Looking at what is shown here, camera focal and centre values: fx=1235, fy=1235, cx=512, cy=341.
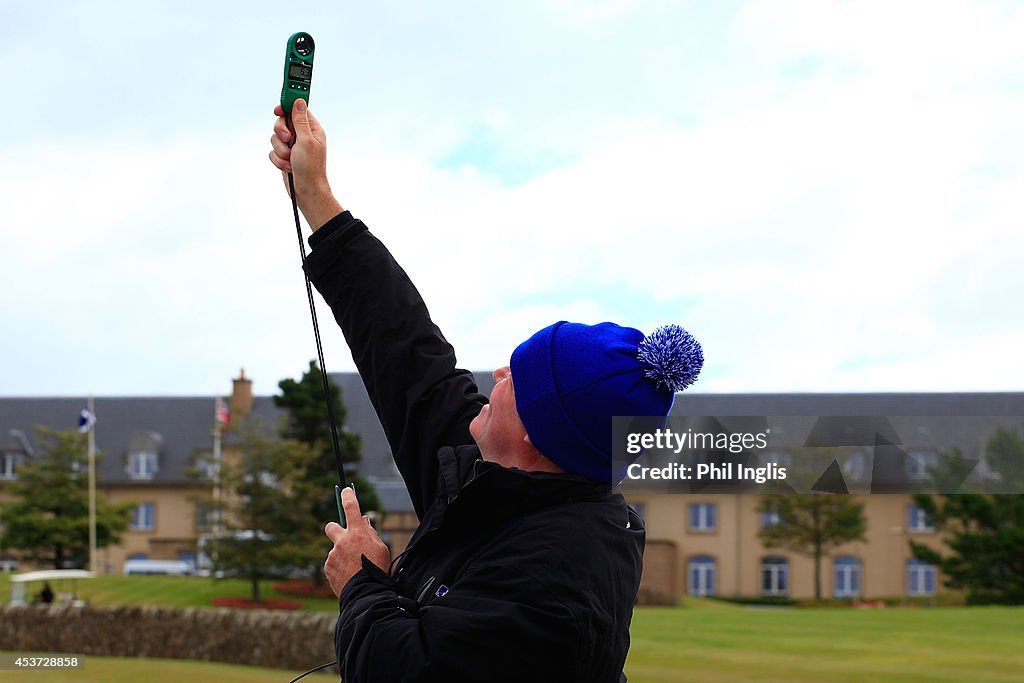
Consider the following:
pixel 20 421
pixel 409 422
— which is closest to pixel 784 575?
pixel 20 421

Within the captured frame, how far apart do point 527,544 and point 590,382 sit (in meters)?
0.33

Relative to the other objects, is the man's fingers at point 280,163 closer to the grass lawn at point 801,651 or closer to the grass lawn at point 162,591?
the grass lawn at point 801,651

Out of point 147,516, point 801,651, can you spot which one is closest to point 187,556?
point 147,516

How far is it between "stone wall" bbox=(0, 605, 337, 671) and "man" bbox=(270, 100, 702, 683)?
1745cm

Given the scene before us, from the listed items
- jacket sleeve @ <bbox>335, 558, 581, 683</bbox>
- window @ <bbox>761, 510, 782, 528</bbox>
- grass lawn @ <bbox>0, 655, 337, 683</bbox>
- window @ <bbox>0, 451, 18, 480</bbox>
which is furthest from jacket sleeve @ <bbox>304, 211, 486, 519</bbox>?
window @ <bbox>0, 451, 18, 480</bbox>

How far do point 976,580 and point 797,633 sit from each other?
56.7 ft

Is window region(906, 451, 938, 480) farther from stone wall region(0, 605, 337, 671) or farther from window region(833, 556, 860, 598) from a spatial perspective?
window region(833, 556, 860, 598)

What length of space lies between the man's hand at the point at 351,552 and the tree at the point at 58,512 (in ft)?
148

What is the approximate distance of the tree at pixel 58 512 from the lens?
147 ft

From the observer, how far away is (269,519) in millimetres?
38094

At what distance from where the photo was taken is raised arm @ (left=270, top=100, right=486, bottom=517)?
2.88 m

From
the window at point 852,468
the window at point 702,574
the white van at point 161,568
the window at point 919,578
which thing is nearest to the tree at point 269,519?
the white van at point 161,568

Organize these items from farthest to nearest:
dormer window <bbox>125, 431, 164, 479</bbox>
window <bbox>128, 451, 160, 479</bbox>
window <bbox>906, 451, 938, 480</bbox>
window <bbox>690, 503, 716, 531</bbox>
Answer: window <bbox>128, 451, 160, 479</bbox>, dormer window <bbox>125, 431, 164, 479</bbox>, window <bbox>690, 503, 716, 531</bbox>, window <bbox>906, 451, 938, 480</bbox>

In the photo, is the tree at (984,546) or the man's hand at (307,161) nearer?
the man's hand at (307,161)
